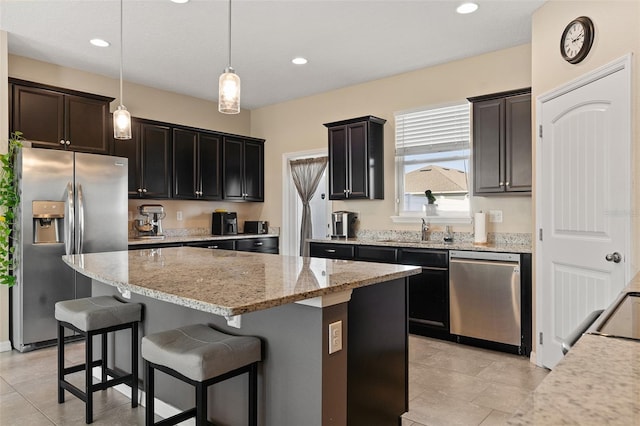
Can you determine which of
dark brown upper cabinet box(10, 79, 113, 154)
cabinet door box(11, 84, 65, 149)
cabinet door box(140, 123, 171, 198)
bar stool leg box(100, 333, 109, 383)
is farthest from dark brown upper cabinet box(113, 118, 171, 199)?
bar stool leg box(100, 333, 109, 383)

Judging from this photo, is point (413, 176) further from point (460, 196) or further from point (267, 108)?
point (267, 108)

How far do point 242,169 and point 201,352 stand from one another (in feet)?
15.4

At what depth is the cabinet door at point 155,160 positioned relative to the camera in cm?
506

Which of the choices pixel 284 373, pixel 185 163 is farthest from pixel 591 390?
pixel 185 163

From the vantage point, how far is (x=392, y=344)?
7.68 ft

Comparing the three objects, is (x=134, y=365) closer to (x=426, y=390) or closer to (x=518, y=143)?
(x=426, y=390)

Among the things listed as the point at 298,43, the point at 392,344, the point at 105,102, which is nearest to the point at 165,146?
the point at 105,102

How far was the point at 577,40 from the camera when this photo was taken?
3.00m

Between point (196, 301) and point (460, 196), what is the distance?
147 inches

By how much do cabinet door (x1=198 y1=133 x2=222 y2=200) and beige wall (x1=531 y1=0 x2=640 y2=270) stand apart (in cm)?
400

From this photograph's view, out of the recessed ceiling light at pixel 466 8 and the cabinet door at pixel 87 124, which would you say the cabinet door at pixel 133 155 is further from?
the recessed ceiling light at pixel 466 8

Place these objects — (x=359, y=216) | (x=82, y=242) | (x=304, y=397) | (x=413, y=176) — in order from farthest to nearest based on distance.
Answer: (x=359, y=216), (x=413, y=176), (x=82, y=242), (x=304, y=397)

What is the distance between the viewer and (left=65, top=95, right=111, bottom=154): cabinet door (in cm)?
439

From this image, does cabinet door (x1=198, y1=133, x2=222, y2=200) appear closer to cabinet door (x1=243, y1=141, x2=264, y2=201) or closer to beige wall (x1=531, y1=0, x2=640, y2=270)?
cabinet door (x1=243, y1=141, x2=264, y2=201)
